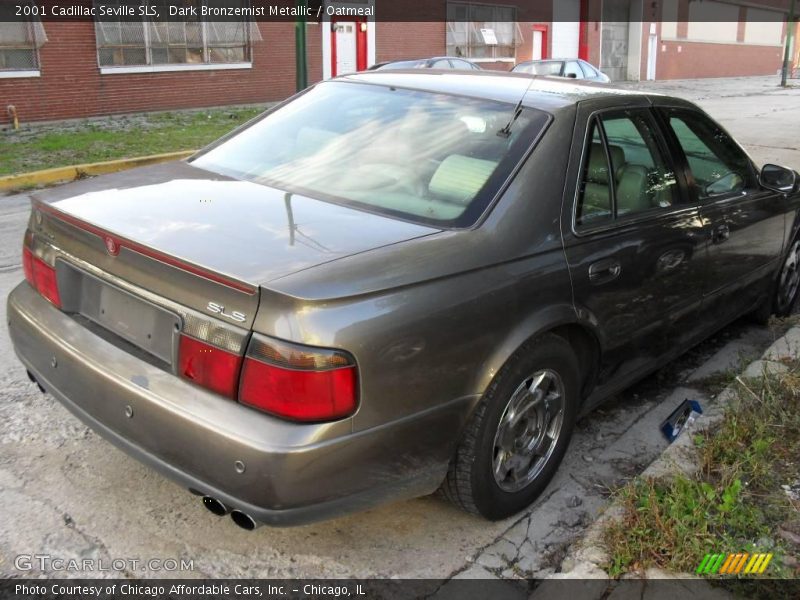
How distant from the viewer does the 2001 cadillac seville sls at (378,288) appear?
2.34 m

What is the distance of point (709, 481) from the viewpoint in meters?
3.06

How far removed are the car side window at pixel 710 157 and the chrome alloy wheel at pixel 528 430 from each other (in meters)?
1.47

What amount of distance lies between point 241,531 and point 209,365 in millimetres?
863

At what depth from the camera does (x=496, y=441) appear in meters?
2.89

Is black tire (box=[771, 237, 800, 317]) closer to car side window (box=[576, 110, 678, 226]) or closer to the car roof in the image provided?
car side window (box=[576, 110, 678, 226])

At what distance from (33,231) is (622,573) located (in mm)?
2505

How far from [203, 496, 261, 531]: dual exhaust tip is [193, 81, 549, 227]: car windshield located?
116cm

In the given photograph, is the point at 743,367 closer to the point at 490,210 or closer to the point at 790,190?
the point at 790,190

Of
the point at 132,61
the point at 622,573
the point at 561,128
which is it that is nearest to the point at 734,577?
the point at 622,573

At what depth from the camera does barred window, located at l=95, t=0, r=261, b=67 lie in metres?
16.2

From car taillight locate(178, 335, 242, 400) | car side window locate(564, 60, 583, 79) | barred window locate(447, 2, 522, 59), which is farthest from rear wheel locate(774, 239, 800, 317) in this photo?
barred window locate(447, 2, 522, 59)

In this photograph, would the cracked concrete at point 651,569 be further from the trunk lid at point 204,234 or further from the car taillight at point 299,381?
the trunk lid at point 204,234

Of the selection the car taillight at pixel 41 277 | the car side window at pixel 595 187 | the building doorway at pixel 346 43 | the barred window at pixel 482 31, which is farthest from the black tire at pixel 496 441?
the barred window at pixel 482 31

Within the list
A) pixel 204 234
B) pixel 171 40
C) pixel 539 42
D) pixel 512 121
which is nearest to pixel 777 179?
pixel 512 121
